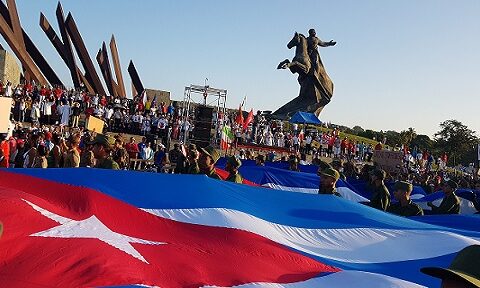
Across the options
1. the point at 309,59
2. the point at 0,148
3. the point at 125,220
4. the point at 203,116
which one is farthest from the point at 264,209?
the point at 309,59

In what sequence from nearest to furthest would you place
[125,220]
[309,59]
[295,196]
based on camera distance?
[125,220] < [295,196] < [309,59]

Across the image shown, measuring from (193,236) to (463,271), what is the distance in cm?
286

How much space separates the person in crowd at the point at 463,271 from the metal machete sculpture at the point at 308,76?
40821 millimetres

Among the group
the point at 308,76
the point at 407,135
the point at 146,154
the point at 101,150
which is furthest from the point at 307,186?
the point at 407,135

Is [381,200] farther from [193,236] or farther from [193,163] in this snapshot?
[193,236]

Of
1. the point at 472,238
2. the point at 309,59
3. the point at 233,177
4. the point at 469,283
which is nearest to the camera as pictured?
the point at 469,283

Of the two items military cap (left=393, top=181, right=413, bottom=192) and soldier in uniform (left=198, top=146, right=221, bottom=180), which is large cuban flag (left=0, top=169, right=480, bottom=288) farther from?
soldier in uniform (left=198, top=146, right=221, bottom=180)

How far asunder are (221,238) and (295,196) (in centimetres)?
206

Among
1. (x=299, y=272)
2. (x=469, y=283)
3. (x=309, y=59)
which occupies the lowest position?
(x=299, y=272)

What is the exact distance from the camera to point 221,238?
4.76m

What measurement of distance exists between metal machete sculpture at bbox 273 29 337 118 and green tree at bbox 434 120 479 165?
2434 cm

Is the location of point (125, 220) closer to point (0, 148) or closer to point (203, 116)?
point (0, 148)

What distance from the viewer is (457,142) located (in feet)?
208

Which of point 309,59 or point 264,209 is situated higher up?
point 309,59
